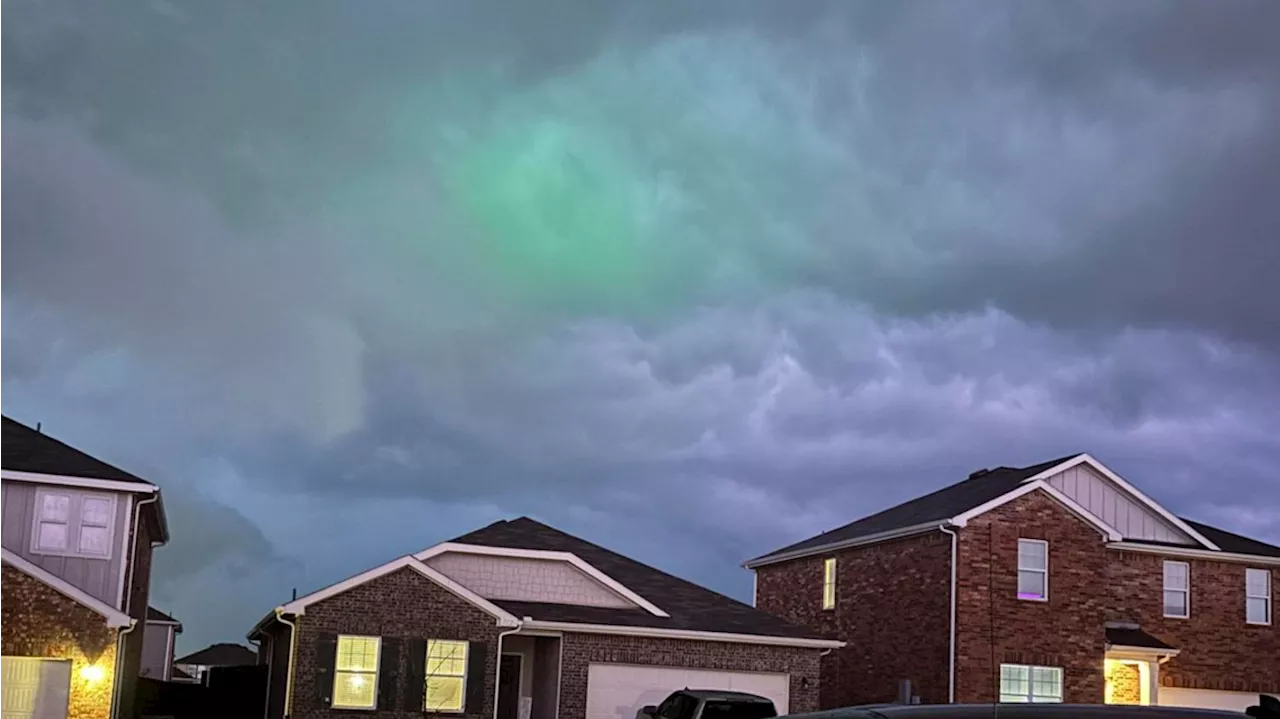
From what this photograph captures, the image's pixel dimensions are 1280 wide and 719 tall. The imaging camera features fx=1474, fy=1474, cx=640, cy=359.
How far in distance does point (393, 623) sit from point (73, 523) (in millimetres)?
6429

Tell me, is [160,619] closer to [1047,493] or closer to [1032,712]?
[1047,493]

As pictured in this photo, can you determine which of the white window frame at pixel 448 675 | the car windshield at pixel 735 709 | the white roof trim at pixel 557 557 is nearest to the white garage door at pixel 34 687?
the white window frame at pixel 448 675

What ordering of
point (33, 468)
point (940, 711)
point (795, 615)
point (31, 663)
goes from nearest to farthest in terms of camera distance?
point (940, 711)
point (31, 663)
point (33, 468)
point (795, 615)

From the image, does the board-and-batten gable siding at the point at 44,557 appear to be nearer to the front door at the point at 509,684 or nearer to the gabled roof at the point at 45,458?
the gabled roof at the point at 45,458

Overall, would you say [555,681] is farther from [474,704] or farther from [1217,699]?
[1217,699]

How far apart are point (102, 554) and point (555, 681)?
8.99 m

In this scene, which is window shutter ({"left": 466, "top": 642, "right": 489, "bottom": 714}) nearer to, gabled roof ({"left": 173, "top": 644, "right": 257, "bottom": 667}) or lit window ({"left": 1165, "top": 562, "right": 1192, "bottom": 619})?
lit window ({"left": 1165, "top": 562, "right": 1192, "bottom": 619})

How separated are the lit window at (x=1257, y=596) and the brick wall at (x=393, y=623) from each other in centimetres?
1881

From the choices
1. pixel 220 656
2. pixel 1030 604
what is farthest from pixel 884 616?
pixel 220 656

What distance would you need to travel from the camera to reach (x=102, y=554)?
1104 inches

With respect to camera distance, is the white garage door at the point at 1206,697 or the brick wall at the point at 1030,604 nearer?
the brick wall at the point at 1030,604

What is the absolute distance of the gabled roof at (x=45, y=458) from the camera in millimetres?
27781

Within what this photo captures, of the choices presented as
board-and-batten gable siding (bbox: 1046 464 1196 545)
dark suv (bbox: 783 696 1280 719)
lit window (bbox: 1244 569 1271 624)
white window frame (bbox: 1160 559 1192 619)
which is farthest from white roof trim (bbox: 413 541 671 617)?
dark suv (bbox: 783 696 1280 719)

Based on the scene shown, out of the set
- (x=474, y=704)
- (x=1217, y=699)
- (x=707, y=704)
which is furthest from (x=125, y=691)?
(x=1217, y=699)
